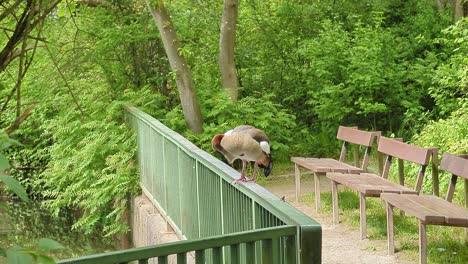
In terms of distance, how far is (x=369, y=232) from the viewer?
8.98 m

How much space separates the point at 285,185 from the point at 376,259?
518 centimetres

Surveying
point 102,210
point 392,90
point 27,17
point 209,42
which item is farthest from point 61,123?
point 27,17

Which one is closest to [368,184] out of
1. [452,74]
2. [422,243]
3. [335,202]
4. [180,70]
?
[335,202]

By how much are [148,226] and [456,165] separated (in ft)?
14.2

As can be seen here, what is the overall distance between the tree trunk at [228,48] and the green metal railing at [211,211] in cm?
223

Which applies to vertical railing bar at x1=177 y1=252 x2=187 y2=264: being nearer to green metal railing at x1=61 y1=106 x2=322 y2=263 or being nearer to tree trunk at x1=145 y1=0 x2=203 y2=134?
green metal railing at x1=61 y1=106 x2=322 y2=263

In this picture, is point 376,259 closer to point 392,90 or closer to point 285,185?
point 285,185

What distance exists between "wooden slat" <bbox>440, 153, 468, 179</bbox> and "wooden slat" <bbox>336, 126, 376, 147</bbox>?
2131mm

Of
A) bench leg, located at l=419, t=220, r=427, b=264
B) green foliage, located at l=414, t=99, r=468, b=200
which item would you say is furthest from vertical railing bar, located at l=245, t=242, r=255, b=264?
green foliage, located at l=414, t=99, r=468, b=200

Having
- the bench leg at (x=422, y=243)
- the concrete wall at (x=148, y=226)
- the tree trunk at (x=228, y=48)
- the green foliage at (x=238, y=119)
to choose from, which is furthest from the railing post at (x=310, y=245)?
the tree trunk at (x=228, y=48)

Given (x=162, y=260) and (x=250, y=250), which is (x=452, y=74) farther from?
(x=162, y=260)

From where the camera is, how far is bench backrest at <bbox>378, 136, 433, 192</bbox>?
8.42m

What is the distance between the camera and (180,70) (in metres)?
13.1

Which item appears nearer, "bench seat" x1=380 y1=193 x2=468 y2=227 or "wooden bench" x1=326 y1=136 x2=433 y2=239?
"bench seat" x1=380 y1=193 x2=468 y2=227
